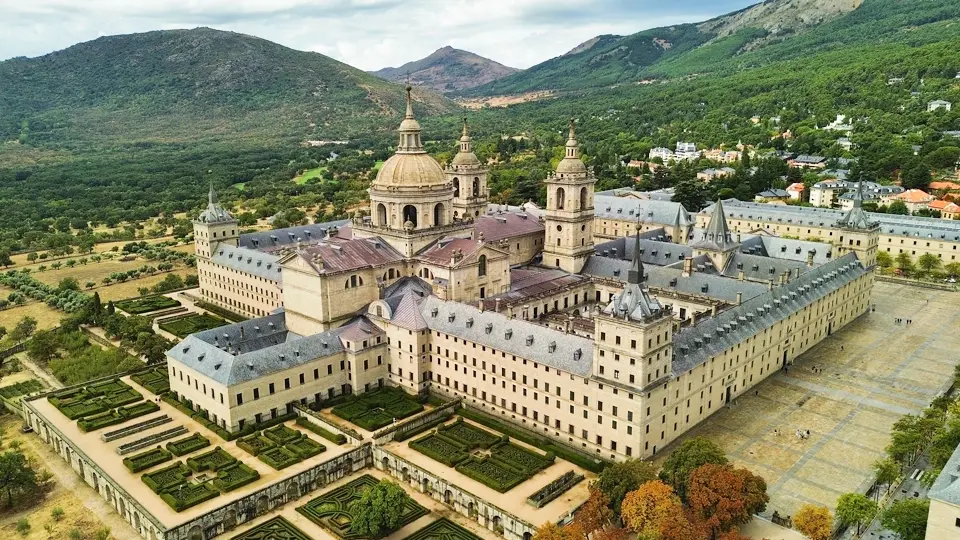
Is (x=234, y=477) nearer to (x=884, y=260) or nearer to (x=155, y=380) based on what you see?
(x=155, y=380)

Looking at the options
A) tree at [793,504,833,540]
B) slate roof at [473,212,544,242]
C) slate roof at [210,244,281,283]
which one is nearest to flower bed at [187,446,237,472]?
slate roof at [210,244,281,283]

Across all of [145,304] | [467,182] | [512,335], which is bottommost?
[145,304]

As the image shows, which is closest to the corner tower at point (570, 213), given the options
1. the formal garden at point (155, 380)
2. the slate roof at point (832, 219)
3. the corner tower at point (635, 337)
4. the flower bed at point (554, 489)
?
the corner tower at point (635, 337)

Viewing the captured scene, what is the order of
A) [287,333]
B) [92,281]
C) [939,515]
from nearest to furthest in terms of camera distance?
[939,515] < [287,333] < [92,281]

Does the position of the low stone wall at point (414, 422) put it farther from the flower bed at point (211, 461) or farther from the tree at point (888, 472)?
the tree at point (888, 472)

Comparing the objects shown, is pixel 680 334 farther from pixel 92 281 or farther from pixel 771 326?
pixel 92 281

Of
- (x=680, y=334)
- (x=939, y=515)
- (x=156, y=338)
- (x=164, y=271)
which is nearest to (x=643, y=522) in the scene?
(x=939, y=515)

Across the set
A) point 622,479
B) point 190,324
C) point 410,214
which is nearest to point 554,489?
point 622,479
